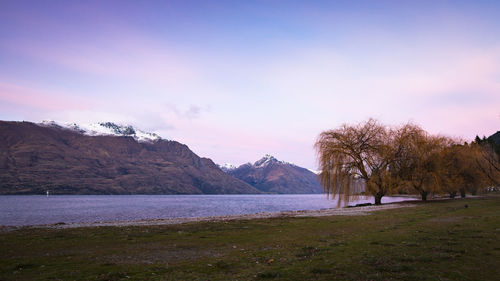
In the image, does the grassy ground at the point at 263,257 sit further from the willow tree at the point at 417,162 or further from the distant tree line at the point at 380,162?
the willow tree at the point at 417,162

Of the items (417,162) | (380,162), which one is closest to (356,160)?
(380,162)

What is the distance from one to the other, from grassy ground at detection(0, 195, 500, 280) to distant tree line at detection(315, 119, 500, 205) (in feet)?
110

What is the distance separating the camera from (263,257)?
1405cm

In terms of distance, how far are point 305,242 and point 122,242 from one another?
1086 centimetres

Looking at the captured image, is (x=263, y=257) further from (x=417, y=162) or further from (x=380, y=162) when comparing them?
(x=417, y=162)

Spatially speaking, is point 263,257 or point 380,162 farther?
point 380,162

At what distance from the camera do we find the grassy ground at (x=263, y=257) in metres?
10.9

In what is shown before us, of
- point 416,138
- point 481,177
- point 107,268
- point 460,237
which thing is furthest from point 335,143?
point 107,268

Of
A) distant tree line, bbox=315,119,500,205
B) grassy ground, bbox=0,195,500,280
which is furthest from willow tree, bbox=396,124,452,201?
grassy ground, bbox=0,195,500,280

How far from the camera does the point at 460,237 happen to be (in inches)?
688

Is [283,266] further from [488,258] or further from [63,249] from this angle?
[63,249]

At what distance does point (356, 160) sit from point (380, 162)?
188 inches

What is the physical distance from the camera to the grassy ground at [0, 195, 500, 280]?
1093cm

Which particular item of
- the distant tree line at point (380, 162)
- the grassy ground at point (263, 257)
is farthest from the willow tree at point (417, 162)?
the grassy ground at point (263, 257)
